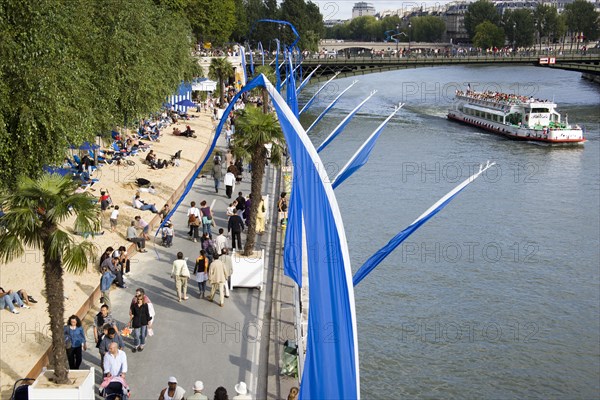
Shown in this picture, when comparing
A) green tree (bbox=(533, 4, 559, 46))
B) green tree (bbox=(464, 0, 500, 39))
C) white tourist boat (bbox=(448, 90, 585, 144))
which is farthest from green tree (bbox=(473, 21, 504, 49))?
white tourist boat (bbox=(448, 90, 585, 144))

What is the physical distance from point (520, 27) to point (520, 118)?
301 ft

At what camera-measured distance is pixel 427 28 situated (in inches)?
7200

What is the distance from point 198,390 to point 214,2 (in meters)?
69.5

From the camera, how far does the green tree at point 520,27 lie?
143 metres

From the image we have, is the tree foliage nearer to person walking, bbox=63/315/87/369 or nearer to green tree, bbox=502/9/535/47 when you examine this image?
person walking, bbox=63/315/87/369

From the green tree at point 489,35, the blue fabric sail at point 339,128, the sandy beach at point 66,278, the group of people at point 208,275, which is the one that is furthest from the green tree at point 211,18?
the green tree at point 489,35

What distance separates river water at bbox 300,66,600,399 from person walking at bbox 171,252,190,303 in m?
3.80

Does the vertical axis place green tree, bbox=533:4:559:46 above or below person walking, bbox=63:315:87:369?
above

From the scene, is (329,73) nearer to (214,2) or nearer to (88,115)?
(214,2)

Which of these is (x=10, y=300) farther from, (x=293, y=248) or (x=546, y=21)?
(x=546, y=21)

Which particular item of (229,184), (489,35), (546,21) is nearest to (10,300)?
(229,184)

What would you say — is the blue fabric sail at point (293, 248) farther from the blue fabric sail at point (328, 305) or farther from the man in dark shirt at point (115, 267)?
the man in dark shirt at point (115, 267)

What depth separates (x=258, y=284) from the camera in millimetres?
17188

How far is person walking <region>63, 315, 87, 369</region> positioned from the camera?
12.9 m
